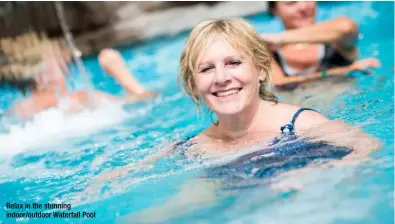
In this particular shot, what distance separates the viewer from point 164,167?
2.95 m

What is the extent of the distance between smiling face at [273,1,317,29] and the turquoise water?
2.15 ft

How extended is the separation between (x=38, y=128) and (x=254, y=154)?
8.21 ft

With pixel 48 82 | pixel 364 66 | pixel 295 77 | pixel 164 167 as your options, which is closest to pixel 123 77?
pixel 48 82

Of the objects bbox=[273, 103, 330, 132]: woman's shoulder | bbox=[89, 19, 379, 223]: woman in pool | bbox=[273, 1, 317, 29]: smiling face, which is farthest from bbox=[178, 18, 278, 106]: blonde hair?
bbox=[273, 1, 317, 29]: smiling face

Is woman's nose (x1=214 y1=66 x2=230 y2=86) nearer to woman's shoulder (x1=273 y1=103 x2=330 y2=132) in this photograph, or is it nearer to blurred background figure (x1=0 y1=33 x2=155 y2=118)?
woman's shoulder (x1=273 y1=103 x2=330 y2=132)

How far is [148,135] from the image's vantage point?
407 cm

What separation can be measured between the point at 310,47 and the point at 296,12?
0.97ft

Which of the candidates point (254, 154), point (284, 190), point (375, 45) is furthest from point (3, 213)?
point (375, 45)

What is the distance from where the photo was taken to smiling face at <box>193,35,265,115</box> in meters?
2.70

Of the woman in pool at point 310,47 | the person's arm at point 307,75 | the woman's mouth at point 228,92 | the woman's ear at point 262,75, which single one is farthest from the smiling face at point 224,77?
the person's arm at point 307,75

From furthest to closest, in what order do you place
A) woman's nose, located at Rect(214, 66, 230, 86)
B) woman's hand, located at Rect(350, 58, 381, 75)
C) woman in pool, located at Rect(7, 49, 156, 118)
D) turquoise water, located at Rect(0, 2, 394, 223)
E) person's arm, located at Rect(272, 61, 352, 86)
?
woman in pool, located at Rect(7, 49, 156, 118) → woman's hand, located at Rect(350, 58, 381, 75) → person's arm, located at Rect(272, 61, 352, 86) → woman's nose, located at Rect(214, 66, 230, 86) → turquoise water, located at Rect(0, 2, 394, 223)

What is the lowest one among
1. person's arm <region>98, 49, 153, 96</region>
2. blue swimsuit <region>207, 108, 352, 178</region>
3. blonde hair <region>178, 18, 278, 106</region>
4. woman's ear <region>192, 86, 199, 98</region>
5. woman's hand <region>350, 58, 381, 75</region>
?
blue swimsuit <region>207, 108, 352, 178</region>

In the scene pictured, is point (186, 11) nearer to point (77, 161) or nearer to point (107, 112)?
point (107, 112)

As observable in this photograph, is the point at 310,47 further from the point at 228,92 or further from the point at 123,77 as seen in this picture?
the point at 228,92
